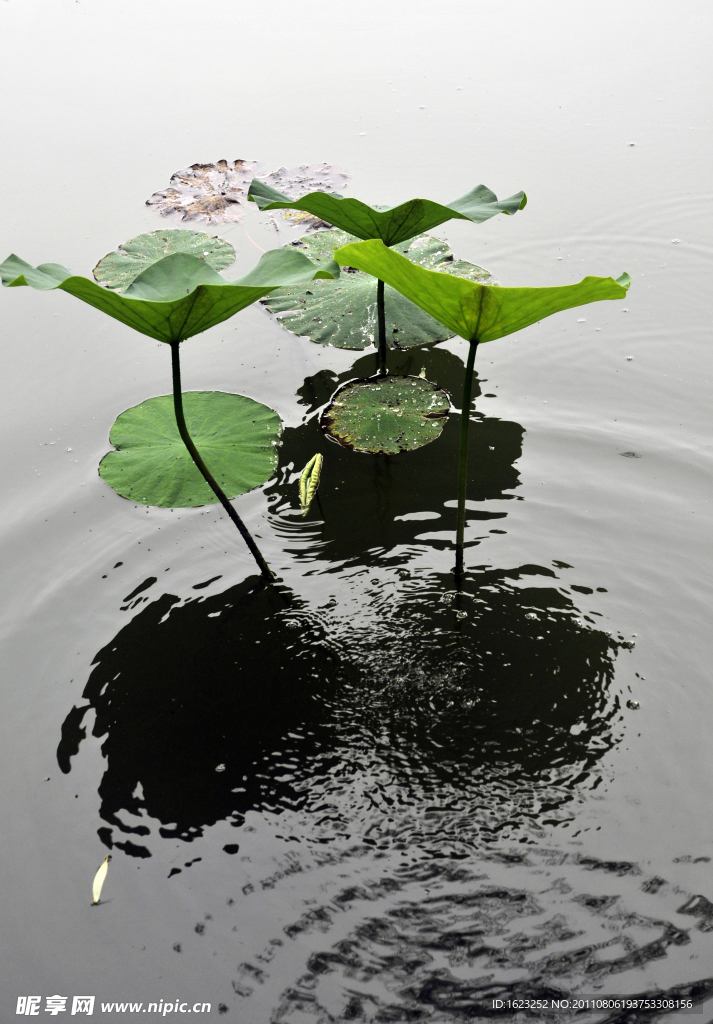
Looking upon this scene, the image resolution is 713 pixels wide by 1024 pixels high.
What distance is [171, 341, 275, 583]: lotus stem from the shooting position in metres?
2.20

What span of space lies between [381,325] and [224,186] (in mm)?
2034

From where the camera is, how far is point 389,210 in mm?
2648

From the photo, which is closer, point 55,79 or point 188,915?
point 188,915

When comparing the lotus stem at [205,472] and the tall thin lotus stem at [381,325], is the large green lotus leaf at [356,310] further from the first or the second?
the lotus stem at [205,472]

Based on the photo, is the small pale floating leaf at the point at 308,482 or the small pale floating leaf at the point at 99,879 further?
the small pale floating leaf at the point at 308,482

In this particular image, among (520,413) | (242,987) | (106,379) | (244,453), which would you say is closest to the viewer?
(242,987)

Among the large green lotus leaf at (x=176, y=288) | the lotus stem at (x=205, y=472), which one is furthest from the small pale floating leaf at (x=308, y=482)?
the large green lotus leaf at (x=176, y=288)

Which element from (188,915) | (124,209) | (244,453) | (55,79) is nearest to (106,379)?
(244,453)

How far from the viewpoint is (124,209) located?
4758mm

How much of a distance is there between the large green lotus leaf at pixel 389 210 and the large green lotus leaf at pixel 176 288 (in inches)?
16.7

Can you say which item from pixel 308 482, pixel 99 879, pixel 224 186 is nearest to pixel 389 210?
pixel 308 482

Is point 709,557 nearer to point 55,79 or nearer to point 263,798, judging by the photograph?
point 263,798

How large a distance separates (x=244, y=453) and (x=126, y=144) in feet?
12.2

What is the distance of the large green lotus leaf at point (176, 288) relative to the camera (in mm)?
1903
